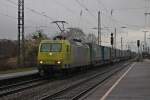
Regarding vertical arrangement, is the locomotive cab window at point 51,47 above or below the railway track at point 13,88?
above

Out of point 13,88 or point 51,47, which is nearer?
point 13,88

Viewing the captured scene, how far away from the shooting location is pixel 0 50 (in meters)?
78.2

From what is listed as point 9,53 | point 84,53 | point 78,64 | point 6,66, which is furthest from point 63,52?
point 9,53

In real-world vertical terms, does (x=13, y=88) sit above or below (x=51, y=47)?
below

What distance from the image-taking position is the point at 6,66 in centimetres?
4831

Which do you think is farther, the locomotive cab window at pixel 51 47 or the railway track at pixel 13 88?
the locomotive cab window at pixel 51 47

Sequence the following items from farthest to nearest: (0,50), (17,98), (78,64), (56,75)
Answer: (0,50) → (78,64) → (56,75) → (17,98)

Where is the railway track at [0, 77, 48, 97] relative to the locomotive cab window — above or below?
below

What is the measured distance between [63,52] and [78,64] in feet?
20.3

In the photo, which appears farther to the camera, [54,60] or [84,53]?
[84,53]

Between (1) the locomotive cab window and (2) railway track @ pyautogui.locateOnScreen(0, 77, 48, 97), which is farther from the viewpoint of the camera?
(1) the locomotive cab window

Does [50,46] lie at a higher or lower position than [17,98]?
higher

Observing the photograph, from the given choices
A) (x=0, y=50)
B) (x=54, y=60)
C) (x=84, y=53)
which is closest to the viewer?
(x=54, y=60)

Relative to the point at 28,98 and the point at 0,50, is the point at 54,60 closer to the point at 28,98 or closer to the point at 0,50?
the point at 28,98
